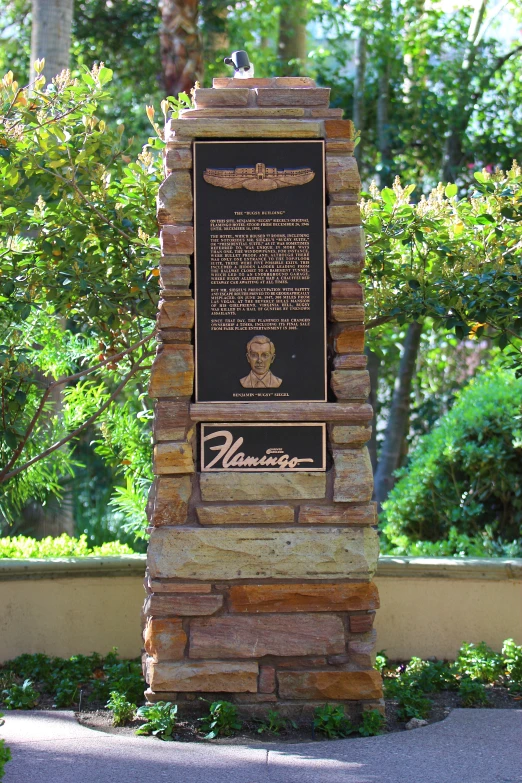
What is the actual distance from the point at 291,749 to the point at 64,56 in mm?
5770

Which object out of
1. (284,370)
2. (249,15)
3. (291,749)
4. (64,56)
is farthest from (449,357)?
(291,749)

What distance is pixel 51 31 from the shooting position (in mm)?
7496

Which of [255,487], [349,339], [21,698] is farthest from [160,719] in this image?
[349,339]

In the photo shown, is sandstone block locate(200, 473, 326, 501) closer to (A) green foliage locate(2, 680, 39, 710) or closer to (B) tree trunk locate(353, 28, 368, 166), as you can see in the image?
(A) green foliage locate(2, 680, 39, 710)

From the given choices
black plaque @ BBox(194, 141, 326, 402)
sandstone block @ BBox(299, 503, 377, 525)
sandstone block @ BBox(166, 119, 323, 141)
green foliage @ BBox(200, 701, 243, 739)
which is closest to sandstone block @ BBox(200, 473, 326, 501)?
sandstone block @ BBox(299, 503, 377, 525)

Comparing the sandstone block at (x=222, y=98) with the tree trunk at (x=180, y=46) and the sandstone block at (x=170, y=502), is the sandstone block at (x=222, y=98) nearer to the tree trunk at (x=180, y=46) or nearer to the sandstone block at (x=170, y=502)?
the sandstone block at (x=170, y=502)

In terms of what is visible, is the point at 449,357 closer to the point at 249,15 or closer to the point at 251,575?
the point at 249,15

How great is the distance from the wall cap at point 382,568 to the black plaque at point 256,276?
166cm

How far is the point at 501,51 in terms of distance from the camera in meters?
10.8

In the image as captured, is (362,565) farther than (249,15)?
No

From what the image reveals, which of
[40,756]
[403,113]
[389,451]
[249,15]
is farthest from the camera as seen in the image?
[249,15]

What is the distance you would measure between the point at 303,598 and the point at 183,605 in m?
0.60

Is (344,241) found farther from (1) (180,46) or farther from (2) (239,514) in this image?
(1) (180,46)

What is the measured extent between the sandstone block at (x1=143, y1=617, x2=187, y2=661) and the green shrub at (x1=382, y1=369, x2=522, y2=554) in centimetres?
266
